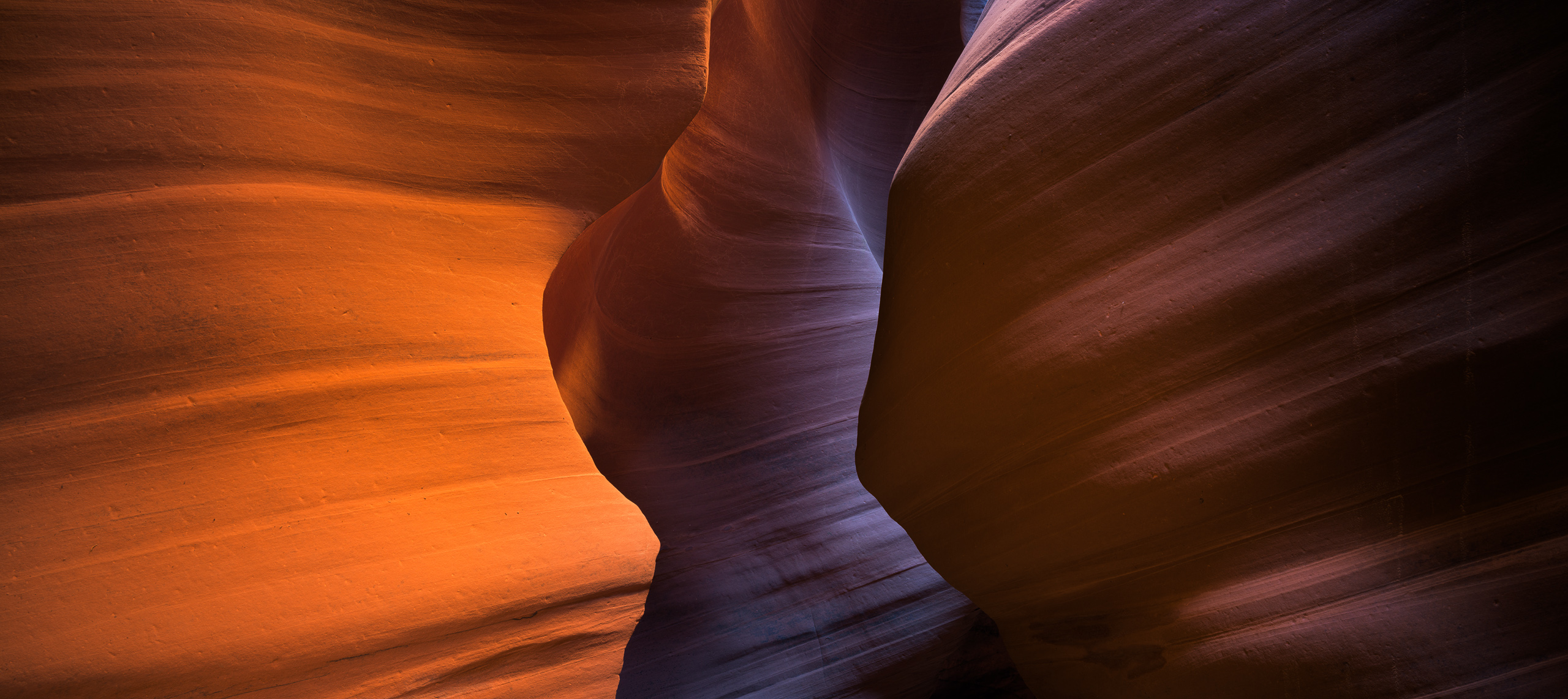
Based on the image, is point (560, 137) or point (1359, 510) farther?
point (560, 137)

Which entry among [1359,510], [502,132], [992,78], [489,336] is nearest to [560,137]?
[502,132]

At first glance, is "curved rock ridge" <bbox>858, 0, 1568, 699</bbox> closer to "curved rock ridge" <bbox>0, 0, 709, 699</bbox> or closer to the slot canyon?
the slot canyon

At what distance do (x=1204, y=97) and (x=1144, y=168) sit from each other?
10 centimetres

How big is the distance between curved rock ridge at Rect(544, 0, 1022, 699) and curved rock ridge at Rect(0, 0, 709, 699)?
0.45m

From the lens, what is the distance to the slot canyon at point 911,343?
686 mm

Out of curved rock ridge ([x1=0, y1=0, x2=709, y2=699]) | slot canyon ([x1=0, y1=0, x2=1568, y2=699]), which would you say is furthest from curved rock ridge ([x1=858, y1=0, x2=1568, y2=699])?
curved rock ridge ([x1=0, y1=0, x2=709, y2=699])

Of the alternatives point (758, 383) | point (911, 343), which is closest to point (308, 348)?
point (911, 343)

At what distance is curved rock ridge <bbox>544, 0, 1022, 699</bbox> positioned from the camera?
4.72ft

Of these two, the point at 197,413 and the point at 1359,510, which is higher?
the point at 197,413

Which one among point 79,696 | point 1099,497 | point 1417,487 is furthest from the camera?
point 1099,497

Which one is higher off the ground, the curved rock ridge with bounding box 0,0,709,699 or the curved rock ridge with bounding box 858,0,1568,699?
the curved rock ridge with bounding box 0,0,709,699

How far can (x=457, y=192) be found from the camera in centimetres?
85

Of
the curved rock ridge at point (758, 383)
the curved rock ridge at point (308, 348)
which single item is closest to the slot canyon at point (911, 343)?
the curved rock ridge at point (308, 348)

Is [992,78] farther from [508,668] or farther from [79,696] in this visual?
[79,696]
